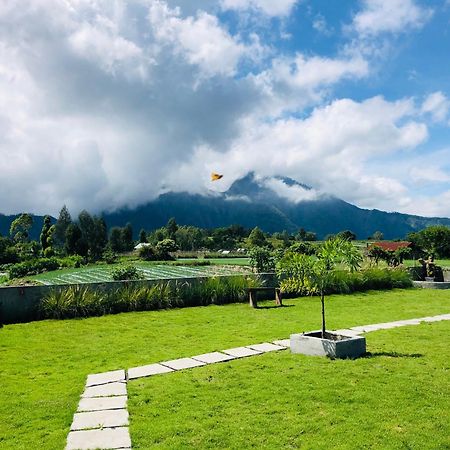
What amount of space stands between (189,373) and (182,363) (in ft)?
1.98

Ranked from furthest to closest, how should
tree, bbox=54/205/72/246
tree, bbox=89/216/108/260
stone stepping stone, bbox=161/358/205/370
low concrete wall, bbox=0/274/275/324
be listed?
tree, bbox=54/205/72/246 → tree, bbox=89/216/108/260 → low concrete wall, bbox=0/274/275/324 → stone stepping stone, bbox=161/358/205/370

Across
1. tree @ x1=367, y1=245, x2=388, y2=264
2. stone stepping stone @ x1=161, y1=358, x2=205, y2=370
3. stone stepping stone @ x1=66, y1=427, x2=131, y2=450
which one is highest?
tree @ x1=367, y1=245, x2=388, y2=264

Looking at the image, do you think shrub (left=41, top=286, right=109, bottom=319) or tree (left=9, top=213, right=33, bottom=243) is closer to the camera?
shrub (left=41, top=286, right=109, bottom=319)

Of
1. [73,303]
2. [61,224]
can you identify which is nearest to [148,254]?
[61,224]

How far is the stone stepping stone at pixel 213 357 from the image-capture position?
7.09m

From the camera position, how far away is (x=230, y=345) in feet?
27.1

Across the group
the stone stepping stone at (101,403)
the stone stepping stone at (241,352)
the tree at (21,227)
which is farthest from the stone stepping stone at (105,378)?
the tree at (21,227)

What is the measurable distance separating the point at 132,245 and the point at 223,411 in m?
103

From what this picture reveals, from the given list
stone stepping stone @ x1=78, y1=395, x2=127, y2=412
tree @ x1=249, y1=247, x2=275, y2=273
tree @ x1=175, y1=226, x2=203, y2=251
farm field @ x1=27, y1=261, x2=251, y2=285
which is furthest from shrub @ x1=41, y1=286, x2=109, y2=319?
tree @ x1=175, y1=226, x2=203, y2=251

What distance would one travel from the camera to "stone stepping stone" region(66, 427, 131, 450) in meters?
4.09

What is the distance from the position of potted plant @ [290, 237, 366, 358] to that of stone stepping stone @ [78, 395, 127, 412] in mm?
3146

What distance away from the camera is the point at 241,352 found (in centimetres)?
760

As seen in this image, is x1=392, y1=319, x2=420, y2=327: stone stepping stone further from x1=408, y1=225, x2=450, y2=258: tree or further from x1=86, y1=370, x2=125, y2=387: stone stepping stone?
x1=408, y1=225, x2=450, y2=258: tree

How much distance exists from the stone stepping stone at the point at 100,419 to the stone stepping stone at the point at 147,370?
133cm
